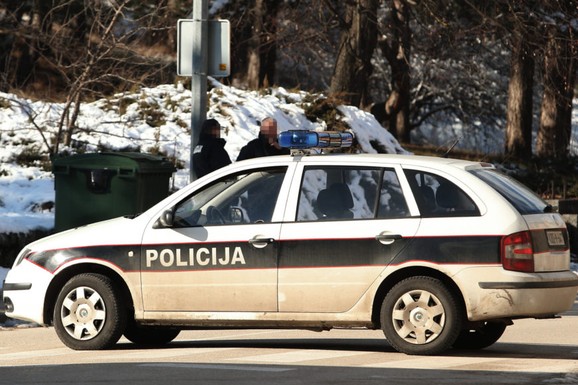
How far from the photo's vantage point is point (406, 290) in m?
9.88

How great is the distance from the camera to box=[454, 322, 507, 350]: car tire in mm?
10742

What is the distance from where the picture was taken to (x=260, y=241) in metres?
10.2

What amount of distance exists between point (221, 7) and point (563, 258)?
75.0 ft

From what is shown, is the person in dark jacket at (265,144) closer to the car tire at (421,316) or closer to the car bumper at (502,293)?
the car tire at (421,316)

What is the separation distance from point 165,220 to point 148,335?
3.87 ft

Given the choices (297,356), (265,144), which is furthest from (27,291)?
(265,144)

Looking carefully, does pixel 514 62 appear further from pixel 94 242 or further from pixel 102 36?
pixel 94 242

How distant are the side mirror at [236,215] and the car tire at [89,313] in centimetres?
100

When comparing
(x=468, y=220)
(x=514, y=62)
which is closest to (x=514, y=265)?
(x=468, y=220)

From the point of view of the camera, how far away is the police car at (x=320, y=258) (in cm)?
983

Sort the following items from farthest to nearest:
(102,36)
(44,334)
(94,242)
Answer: (102,36), (44,334), (94,242)

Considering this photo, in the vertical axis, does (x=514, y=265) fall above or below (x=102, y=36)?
below

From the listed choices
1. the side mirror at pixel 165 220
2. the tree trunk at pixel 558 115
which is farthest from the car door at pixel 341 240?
the tree trunk at pixel 558 115

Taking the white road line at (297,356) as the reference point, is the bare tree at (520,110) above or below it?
above
